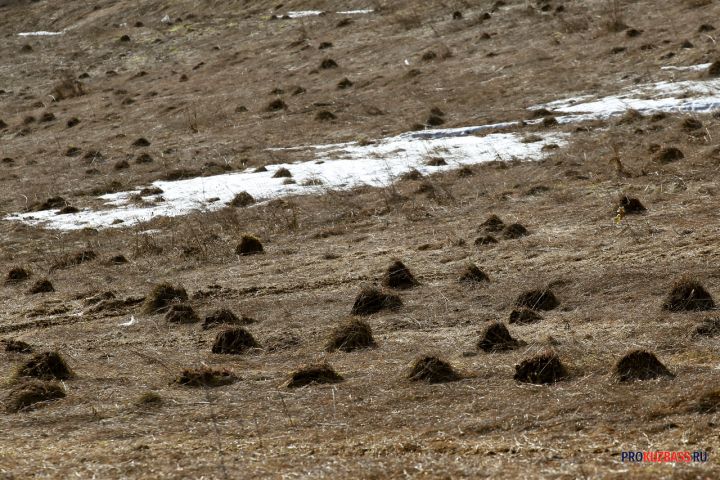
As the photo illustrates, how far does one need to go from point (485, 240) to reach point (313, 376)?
5316 millimetres

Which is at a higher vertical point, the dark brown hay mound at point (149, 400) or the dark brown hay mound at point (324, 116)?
the dark brown hay mound at point (149, 400)

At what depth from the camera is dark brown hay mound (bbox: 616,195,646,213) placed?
13.4 metres

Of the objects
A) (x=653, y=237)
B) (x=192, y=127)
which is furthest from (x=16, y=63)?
(x=653, y=237)

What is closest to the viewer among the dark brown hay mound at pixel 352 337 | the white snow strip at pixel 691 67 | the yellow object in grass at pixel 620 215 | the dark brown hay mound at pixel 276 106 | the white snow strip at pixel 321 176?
the dark brown hay mound at pixel 352 337

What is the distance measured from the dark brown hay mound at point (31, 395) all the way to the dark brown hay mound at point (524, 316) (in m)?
3.95

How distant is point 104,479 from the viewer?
20.6 ft

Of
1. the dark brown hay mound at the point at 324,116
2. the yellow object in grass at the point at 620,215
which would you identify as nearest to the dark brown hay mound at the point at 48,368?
the yellow object in grass at the point at 620,215

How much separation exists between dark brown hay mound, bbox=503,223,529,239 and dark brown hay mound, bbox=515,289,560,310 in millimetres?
2870

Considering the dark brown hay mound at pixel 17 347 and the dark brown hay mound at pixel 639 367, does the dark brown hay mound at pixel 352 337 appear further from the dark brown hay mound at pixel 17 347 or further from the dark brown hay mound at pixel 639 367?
the dark brown hay mound at pixel 17 347

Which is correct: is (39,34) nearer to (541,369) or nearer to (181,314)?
(181,314)

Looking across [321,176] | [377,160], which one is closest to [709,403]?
[321,176]

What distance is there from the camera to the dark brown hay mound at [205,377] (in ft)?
27.9

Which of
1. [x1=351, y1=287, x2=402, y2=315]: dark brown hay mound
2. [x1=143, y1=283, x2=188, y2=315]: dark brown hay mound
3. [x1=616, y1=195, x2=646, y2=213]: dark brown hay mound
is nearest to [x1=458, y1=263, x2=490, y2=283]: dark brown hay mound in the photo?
[x1=351, y1=287, x2=402, y2=315]: dark brown hay mound

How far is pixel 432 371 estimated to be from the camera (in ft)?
26.2
